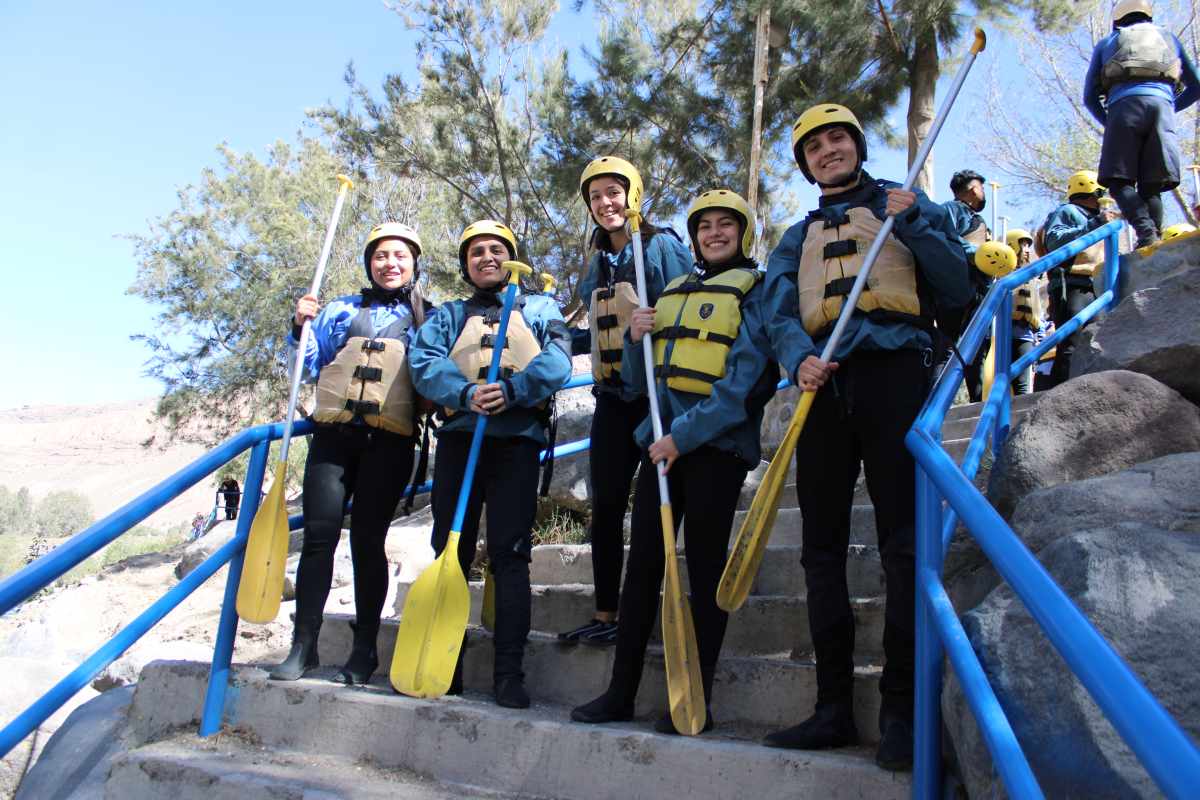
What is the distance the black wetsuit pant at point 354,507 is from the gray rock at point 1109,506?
2.16m

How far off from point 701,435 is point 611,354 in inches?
32.2

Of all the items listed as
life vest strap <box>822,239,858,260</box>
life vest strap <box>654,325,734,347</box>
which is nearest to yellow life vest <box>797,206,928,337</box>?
life vest strap <box>822,239,858,260</box>

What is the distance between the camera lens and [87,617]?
34.7 ft

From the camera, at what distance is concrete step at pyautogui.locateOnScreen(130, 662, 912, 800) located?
251cm

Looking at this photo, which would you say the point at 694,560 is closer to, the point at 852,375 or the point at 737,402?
the point at 737,402

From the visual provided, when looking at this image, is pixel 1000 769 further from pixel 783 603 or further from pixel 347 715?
pixel 347 715

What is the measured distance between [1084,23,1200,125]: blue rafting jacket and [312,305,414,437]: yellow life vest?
15.9ft

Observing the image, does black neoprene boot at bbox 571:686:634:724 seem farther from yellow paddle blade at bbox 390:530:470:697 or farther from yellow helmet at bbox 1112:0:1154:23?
yellow helmet at bbox 1112:0:1154:23

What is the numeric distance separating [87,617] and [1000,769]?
11.4 metres

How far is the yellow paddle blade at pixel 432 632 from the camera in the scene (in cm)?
320

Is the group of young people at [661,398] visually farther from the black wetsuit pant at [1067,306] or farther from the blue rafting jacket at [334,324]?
the black wetsuit pant at [1067,306]

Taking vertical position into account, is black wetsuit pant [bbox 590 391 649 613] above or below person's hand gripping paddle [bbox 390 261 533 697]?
above

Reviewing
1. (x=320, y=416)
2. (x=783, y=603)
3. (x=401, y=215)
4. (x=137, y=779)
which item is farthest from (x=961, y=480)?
(x=401, y=215)

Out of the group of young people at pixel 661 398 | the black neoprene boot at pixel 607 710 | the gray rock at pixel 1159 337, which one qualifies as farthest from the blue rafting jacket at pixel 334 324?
the gray rock at pixel 1159 337
